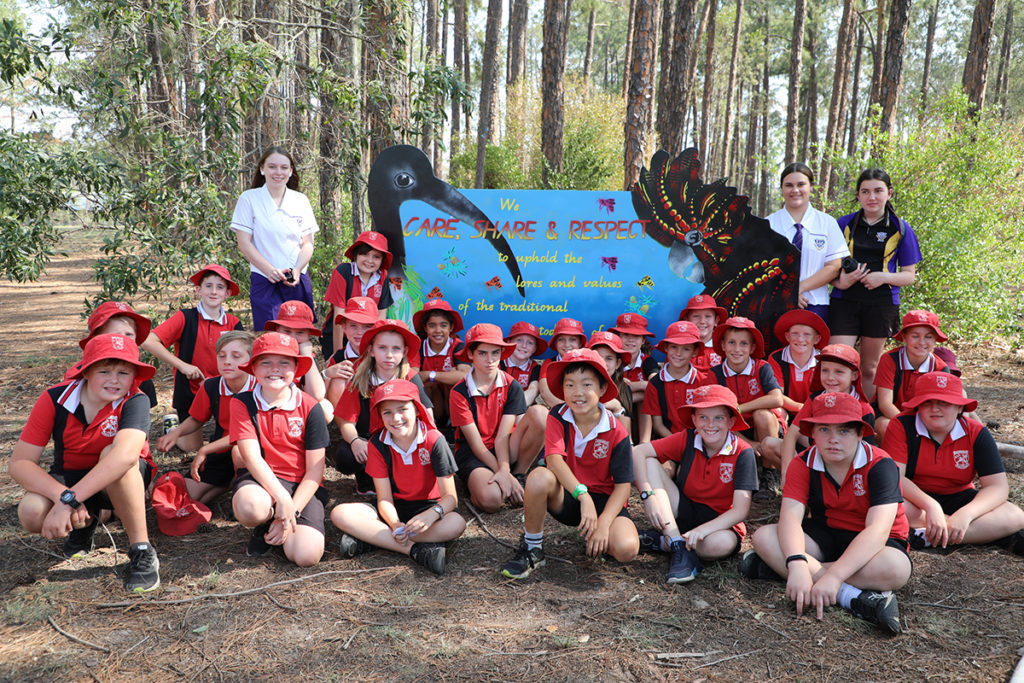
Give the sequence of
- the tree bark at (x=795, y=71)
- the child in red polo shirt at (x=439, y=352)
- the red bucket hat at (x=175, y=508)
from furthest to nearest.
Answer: the tree bark at (x=795, y=71) → the child in red polo shirt at (x=439, y=352) → the red bucket hat at (x=175, y=508)

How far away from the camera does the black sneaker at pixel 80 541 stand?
12.6 ft

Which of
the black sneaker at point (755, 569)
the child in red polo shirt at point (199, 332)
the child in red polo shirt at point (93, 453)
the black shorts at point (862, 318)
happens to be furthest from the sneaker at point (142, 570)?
the black shorts at point (862, 318)

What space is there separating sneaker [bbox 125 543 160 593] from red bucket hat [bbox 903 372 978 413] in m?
3.91

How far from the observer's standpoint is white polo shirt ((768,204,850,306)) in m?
5.41

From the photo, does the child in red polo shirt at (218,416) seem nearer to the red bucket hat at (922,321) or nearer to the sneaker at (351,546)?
the sneaker at (351,546)

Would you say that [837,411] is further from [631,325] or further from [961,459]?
[631,325]

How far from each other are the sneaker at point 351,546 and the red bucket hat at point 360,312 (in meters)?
1.41

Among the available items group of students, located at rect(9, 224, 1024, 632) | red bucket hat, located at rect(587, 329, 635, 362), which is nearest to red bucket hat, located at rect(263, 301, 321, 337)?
group of students, located at rect(9, 224, 1024, 632)

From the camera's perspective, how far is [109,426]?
3.71 metres

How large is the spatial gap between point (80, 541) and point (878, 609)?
3.90 metres

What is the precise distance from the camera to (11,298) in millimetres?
14258

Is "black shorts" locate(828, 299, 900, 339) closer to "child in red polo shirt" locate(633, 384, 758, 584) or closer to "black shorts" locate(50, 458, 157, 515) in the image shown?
"child in red polo shirt" locate(633, 384, 758, 584)

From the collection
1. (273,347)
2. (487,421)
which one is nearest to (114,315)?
(273,347)

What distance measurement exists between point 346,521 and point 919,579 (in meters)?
2.89
